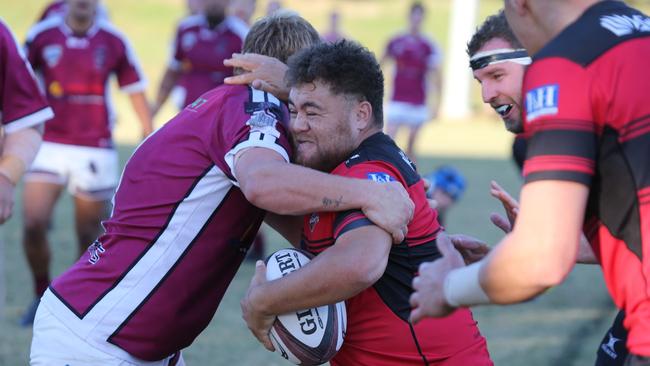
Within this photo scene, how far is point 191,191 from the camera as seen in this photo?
3.50 metres

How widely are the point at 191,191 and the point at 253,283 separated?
42cm

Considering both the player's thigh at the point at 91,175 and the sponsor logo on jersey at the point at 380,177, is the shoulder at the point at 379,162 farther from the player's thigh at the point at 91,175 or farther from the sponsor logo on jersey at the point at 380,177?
the player's thigh at the point at 91,175

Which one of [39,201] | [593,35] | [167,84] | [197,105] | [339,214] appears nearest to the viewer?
[593,35]

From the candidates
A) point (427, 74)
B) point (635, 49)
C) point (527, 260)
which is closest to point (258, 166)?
point (527, 260)

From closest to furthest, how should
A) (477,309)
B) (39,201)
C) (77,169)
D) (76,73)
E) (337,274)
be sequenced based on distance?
(337,274) → (39,201) → (477,309) → (77,169) → (76,73)

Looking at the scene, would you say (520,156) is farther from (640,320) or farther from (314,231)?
(640,320)

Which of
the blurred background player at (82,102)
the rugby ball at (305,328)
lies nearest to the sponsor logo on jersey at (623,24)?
the rugby ball at (305,328)

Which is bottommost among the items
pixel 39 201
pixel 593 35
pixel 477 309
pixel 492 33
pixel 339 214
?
pixel 477 309

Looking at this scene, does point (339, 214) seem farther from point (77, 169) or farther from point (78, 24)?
point (78, 24)

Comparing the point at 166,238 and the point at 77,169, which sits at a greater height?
the point at 166,238

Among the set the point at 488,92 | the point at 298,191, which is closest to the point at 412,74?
the point at 488,92

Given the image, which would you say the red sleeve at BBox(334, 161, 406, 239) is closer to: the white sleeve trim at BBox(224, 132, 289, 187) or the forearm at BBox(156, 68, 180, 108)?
the white sleeve trim at BBox(224, 132, 289, 187)

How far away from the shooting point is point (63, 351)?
3.53 meters

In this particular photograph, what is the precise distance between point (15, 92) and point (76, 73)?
12.9 ft
